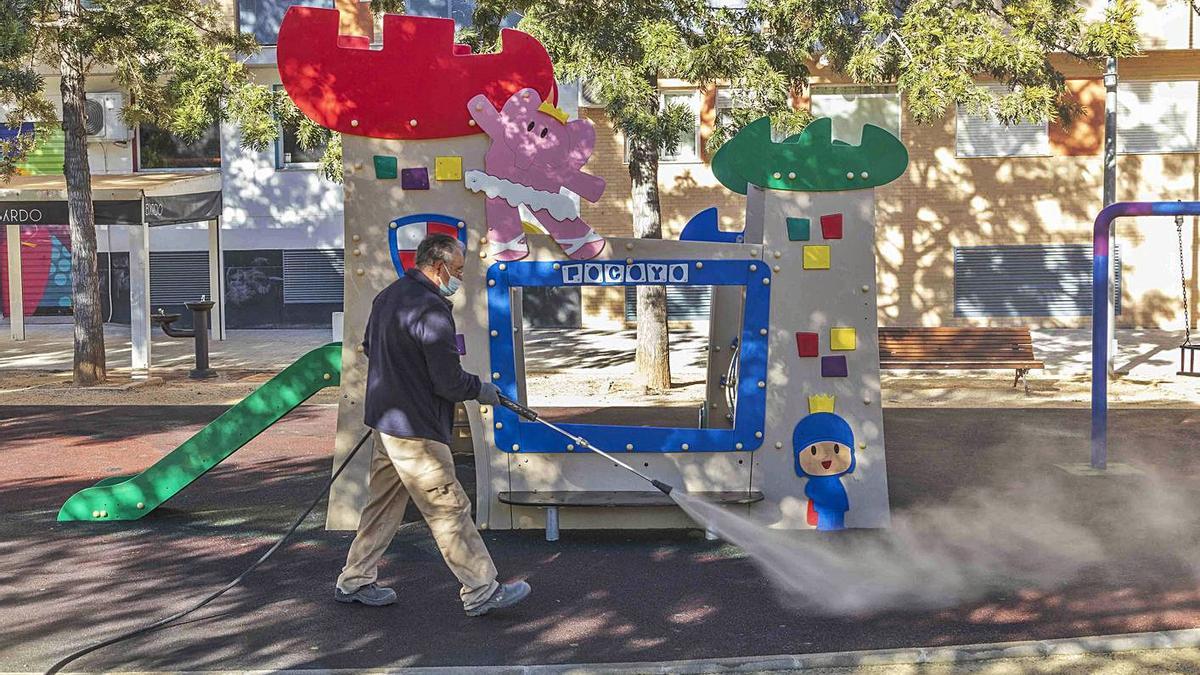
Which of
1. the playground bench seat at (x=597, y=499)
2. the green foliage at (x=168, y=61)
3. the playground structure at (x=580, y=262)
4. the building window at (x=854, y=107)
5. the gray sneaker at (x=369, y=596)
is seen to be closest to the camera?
the gray sneaker at (x=369, y=596)

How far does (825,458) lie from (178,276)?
19.4 meters

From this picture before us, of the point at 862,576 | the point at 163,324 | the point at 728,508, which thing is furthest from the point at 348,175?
the point at 163,324

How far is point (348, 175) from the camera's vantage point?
298 inches

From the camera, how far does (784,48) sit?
13.8 metres

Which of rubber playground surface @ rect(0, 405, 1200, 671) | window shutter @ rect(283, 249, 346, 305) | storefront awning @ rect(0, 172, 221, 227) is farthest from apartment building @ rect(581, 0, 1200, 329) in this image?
rubber playground surface @ rect(0, 405, 1200, 671)

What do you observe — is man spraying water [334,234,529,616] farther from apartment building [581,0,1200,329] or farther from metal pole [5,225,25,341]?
metal pole [5,225,25,341]

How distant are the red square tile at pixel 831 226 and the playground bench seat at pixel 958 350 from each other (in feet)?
20.9

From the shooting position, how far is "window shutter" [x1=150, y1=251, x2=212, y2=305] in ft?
80.4

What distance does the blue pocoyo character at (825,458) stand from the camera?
7.61 meters

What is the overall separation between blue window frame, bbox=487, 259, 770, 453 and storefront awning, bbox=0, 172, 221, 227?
11.5 m

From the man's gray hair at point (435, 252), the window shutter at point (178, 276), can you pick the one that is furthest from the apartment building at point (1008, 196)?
the man's gray hair at point (435, 252)

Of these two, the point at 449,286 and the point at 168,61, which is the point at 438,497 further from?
the point at 168,61

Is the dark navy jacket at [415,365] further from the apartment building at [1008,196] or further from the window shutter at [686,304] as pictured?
the window shutter at [686,304]

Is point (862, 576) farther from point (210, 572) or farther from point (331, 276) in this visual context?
point (331, 276)
